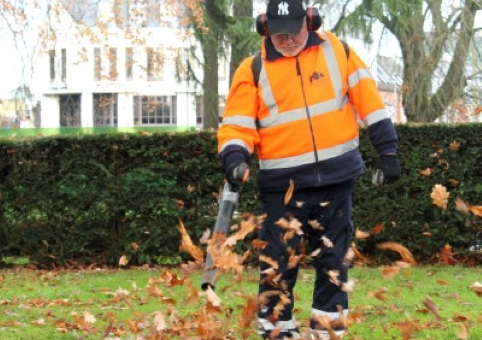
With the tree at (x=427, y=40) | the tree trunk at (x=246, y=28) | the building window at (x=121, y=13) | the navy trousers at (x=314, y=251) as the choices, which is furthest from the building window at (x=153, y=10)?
the navy trousers at (x=314, y=251)

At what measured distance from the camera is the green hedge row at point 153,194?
10.1m

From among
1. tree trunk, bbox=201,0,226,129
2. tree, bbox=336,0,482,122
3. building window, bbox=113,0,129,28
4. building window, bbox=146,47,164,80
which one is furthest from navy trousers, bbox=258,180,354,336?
building window, bbox=146,47,164,80

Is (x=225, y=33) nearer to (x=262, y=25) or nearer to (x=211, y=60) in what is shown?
(x=211, y=60)

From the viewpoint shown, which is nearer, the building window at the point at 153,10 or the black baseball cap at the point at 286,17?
the black baseball cap at the point at 286,17

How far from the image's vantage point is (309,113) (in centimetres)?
484

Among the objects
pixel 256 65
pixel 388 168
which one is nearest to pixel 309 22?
pixel 256 65

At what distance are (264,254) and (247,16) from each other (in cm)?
1500

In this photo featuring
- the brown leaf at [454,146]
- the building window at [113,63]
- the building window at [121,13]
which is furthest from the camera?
the building window at [113,63]

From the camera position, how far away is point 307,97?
4.84 m

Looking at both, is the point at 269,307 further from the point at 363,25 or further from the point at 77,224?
the point at 363,25

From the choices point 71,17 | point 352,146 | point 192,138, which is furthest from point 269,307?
point 71,17

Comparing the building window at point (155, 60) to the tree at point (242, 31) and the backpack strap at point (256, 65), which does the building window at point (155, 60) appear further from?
the backpack strap at point (256, 65)

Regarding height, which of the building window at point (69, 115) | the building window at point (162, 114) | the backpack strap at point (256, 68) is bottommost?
the building window at point (162, 114)

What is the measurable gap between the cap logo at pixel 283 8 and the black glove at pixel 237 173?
0.87 metres
